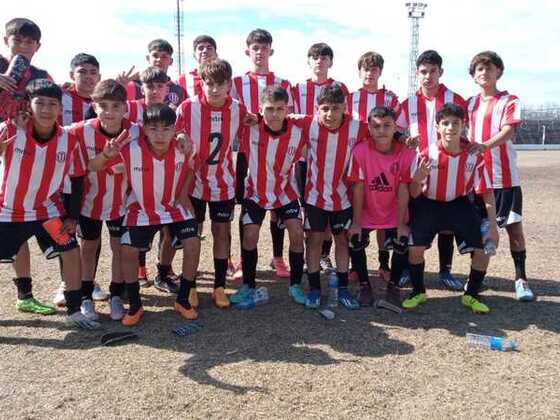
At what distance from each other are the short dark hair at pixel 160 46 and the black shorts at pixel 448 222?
10.4 feet

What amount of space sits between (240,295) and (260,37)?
270 centimetres

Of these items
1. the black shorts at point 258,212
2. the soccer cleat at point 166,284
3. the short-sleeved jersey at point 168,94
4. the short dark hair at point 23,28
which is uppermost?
the short dark hair at point 23,28

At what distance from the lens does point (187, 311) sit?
4.34 metres

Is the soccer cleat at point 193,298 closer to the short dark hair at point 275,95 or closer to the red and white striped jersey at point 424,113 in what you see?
the short dark hair at point 275,95

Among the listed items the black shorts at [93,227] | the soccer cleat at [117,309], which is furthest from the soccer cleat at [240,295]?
the black shorts at [93,227]

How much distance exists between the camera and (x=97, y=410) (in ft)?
9.50

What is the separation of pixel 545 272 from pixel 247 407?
4195mm

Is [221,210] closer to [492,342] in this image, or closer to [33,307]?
[33,307]

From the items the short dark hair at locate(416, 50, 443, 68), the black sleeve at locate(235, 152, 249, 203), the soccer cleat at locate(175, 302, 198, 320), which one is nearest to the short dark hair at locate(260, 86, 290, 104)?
the black sleeve at locate(235, 152, 249, 203)

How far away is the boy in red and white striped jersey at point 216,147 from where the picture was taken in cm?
451

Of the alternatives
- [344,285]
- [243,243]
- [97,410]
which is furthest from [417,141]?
[97,410]

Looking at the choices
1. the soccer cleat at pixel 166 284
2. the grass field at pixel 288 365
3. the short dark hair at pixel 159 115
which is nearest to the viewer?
the grass field at pixel 288 365

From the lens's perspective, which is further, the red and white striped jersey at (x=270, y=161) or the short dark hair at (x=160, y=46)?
the short dark hair at (x=160, y=46)

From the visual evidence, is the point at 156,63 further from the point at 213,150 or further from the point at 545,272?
the point at 545,272
